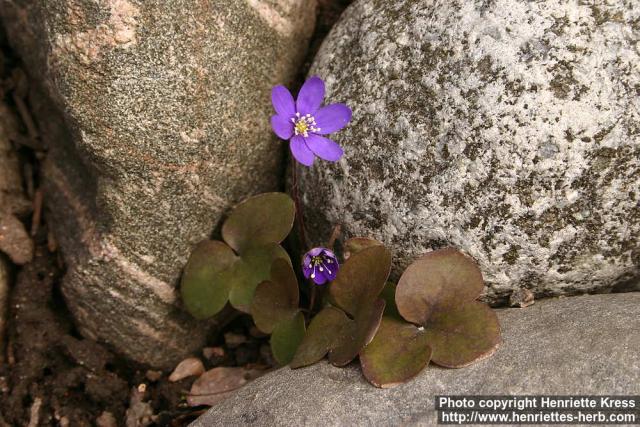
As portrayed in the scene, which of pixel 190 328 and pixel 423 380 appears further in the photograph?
pixel 190 328

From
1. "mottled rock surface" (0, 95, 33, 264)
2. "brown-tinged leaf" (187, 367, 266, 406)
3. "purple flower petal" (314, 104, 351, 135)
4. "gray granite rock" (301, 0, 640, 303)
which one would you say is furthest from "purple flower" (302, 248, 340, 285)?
"mottled rock surface" (0, 95, 33, 264)

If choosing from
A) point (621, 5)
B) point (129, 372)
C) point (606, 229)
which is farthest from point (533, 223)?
point (129, 372)

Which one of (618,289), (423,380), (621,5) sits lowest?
(423,380)

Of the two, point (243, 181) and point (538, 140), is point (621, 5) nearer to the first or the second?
point (538, 140)

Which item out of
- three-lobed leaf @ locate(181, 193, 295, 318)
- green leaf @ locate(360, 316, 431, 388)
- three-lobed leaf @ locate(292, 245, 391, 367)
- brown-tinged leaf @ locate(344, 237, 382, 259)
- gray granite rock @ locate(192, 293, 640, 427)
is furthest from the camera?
three-lobed leaf @ locate(181, 193, 295, 318)

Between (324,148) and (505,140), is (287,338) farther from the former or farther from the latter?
(505,140)

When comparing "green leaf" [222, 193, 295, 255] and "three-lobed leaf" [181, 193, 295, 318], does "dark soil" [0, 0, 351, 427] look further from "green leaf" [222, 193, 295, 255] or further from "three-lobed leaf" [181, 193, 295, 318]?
"green leaf" [222, 193, 295, 255]

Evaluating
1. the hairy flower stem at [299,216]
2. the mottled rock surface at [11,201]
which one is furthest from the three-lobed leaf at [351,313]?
the mottled rock surface at [11,201]
